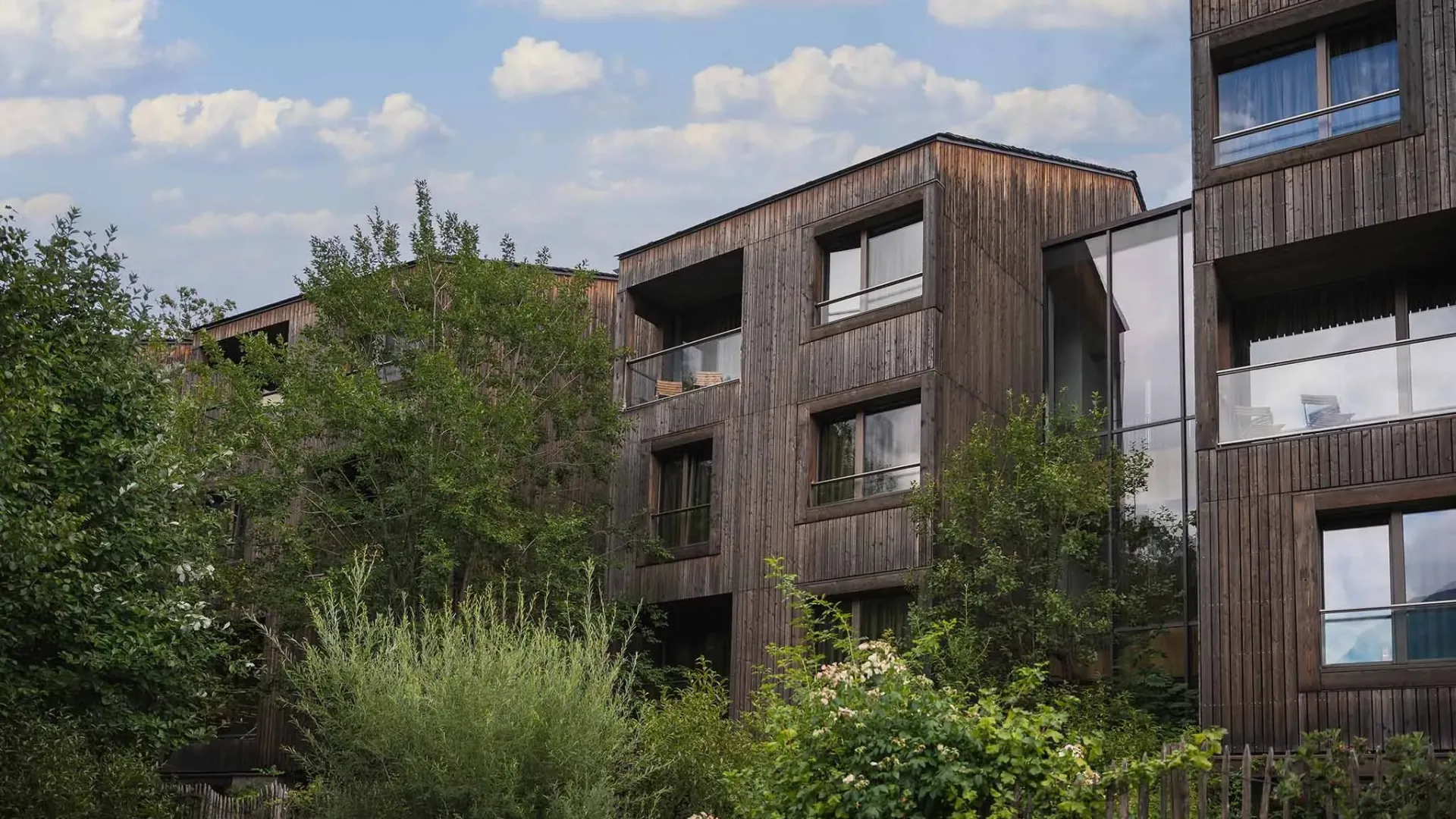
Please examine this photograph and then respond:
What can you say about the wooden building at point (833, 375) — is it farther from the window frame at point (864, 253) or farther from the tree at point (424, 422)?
the tree at point (424, 422)

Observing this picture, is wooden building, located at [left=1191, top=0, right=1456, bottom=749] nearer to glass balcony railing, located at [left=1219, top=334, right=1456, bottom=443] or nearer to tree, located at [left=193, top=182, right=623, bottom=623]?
glass balcony railing, located at [left=1219, top=334, right=1456, bottom=443]

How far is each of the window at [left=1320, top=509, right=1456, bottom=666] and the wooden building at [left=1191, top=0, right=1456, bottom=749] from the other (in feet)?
0.06

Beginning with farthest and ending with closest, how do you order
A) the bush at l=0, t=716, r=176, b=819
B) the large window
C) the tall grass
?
1. the large window
2. the bush at l=0, t=716, r=176, b=819
3. the tall grass

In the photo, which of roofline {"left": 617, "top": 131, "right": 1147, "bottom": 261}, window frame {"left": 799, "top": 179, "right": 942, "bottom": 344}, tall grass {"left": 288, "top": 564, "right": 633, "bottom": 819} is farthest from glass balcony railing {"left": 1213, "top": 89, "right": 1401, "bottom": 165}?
tall grass {"left": 288, "top": 564, "right": 633, "bottom": 819}

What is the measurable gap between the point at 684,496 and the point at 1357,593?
38.4 feet

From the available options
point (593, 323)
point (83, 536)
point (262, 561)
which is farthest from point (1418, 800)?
point (593, 323)

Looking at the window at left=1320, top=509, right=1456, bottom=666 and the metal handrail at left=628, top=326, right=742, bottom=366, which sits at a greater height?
the metal handrail at left=628, top=326, right=742, bottom=366

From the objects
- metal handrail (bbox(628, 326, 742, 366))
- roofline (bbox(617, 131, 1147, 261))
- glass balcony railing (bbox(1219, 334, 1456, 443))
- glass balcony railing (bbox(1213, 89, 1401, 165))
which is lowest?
glass balcony railing (bbox(1219, 334, 1456, 443))

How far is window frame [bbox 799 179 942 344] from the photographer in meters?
23.6

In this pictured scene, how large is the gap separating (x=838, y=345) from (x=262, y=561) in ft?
32.1

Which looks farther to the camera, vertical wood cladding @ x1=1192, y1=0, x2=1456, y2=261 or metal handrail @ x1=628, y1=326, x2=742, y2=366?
metal handrail @ x1=628, y1=326, x2=742, y2=366

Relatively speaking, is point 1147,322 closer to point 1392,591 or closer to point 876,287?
point 876,287

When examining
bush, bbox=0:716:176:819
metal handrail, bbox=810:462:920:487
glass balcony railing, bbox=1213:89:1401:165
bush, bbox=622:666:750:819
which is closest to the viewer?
bush, bbox=622:666:750:819

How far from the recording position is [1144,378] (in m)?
23.8
